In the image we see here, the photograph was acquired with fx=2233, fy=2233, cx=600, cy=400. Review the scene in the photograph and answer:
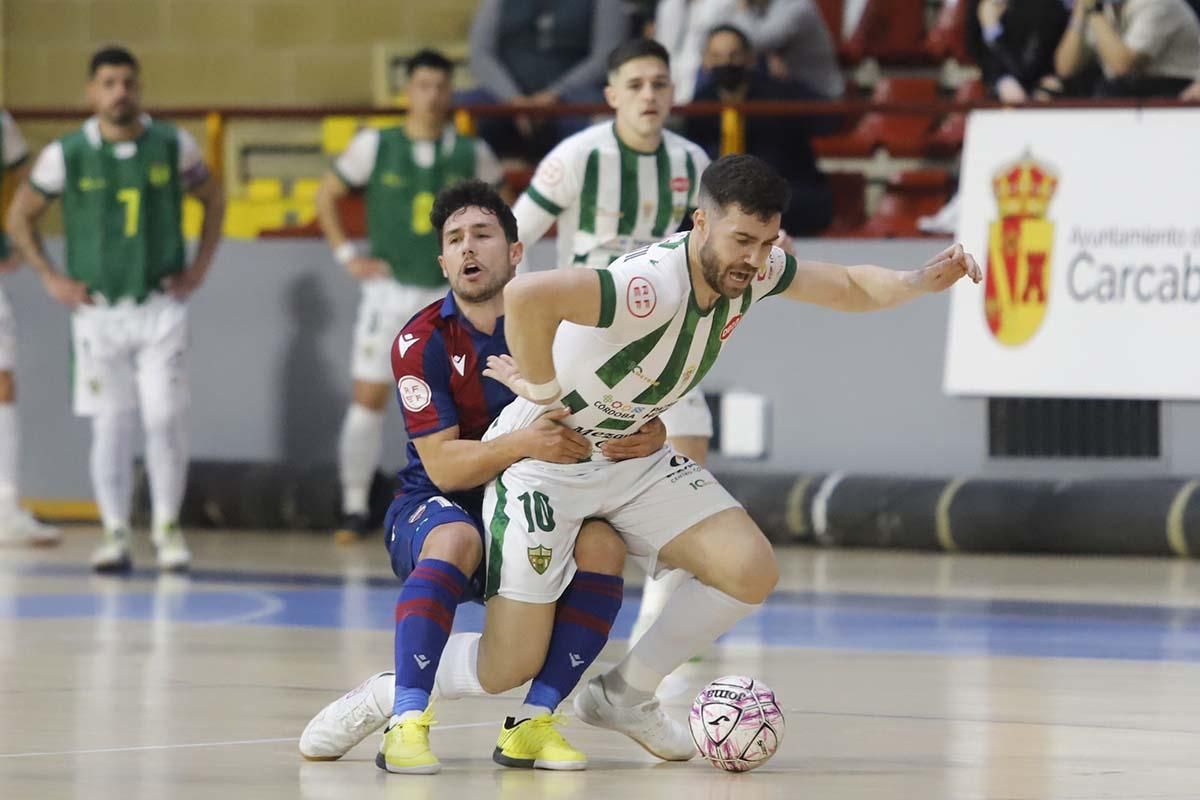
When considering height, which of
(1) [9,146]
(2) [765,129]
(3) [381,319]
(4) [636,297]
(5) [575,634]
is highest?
(2) [765,129]

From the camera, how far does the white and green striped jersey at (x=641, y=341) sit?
5.66 m

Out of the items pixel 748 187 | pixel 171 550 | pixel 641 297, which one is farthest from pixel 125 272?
pixel 748 187

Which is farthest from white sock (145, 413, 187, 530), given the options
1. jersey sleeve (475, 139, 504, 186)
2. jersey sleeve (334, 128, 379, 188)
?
jersey sleeve (475, 139, 504, 186)

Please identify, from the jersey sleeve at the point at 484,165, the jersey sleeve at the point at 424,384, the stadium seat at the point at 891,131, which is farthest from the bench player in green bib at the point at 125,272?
the jersey sleeve at the point at 424,384

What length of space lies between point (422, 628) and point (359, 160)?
773 centimetres

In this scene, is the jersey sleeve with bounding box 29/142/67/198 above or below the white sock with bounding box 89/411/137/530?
above

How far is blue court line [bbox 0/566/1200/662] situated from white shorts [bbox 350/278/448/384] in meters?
2.55

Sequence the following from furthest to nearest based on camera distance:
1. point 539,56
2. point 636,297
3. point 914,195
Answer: point 539,56 < point 914,195 < point 636,297

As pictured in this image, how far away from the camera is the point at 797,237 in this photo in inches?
513

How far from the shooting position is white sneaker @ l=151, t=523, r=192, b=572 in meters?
11.4

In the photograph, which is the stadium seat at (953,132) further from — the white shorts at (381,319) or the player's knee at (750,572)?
the player's knee at (750,572)

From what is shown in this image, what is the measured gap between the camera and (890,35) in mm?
15211

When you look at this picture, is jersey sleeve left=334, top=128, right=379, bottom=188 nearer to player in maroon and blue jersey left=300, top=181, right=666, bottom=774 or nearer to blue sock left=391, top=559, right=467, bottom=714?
player in maroon and blue jersey left=300, top=181, right=666, bottom=774

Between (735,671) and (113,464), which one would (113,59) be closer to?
(113,464)
